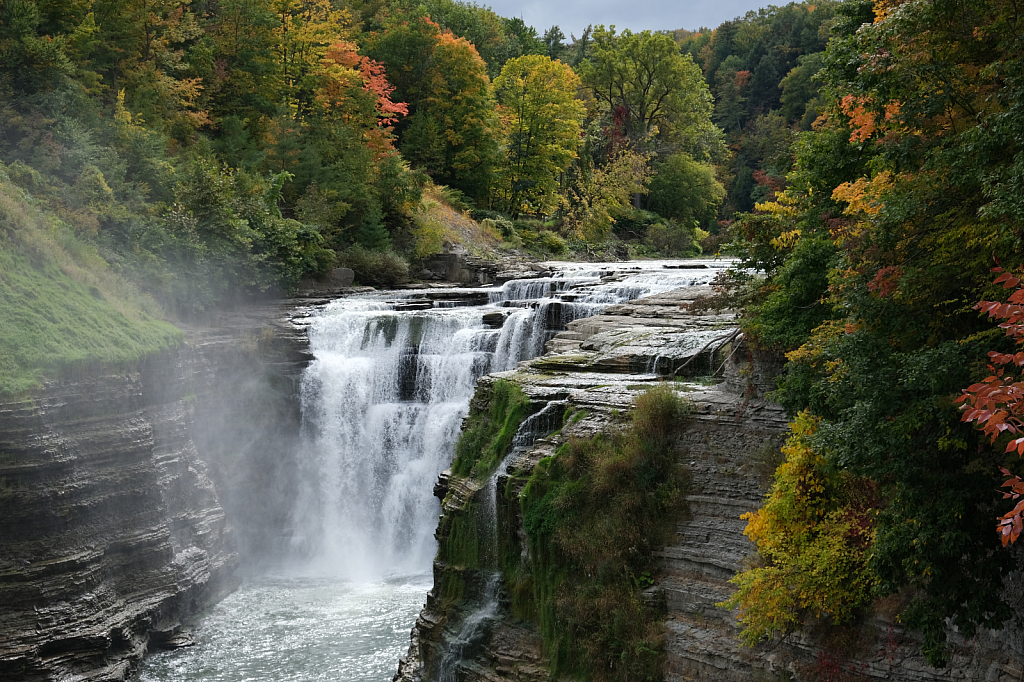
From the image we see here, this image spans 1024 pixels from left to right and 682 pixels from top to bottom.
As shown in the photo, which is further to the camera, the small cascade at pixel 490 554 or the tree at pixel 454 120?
the tree at pixel 454 120

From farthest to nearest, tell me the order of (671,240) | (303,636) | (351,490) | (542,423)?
(671,240) < (351,490) < (303,636) < (542,423)

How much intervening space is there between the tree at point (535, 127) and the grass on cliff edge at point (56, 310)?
26394 millimetres

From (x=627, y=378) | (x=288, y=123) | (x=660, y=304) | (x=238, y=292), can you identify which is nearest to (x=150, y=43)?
(x=288, y=123)

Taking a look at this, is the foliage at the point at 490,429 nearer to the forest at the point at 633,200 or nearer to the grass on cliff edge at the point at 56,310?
the forest at the point at 633,200

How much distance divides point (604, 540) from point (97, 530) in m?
10.5

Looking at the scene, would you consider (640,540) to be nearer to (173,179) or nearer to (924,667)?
(924,667)

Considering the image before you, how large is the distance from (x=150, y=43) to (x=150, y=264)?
36.4ft

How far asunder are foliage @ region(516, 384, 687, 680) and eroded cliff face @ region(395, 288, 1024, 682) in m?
0.24

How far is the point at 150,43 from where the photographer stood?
2888cm

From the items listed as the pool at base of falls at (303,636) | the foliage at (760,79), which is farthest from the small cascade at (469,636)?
the foliage at (760,79)

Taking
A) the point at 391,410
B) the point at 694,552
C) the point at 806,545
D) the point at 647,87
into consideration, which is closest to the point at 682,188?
the point at 647,87

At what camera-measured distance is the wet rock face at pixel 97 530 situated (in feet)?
49.3

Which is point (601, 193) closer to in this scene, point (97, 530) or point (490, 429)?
point (490, 429)

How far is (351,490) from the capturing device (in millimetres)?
21656
